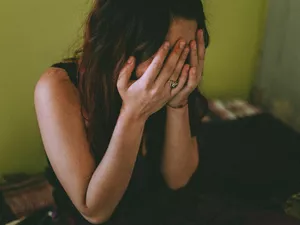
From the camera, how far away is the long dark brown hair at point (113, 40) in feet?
2.77

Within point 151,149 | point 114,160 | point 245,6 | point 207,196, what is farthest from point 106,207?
point 245,6

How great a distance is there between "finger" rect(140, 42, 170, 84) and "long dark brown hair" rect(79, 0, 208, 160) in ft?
0.09

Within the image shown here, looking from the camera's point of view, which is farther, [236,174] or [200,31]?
[236,174]

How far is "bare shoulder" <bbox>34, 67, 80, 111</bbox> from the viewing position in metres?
0.93

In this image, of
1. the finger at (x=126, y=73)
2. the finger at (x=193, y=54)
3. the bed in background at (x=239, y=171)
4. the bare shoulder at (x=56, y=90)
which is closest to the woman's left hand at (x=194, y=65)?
the finger at (x=193, y=54)

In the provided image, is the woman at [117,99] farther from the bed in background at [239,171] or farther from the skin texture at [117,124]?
the bed in background at [239,171]

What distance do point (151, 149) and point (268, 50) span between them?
0.97 meters

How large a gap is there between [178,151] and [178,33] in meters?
0.36

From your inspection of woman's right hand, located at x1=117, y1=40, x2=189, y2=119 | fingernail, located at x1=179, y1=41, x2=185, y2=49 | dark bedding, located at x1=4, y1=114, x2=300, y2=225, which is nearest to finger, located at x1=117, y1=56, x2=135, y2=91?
woman's right hand, located at x1=117, y1=40, x2=189, y2=119

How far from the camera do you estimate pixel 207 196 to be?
116cm

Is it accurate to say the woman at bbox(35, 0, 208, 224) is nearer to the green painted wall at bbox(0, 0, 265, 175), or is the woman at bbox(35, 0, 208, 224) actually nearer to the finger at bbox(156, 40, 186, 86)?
the finger at bbox(156, 40, 186, 86)

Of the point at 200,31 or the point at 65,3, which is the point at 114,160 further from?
the point at 65,3

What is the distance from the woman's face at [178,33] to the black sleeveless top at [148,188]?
20 centimetres

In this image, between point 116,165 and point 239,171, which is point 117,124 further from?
point 239,171
